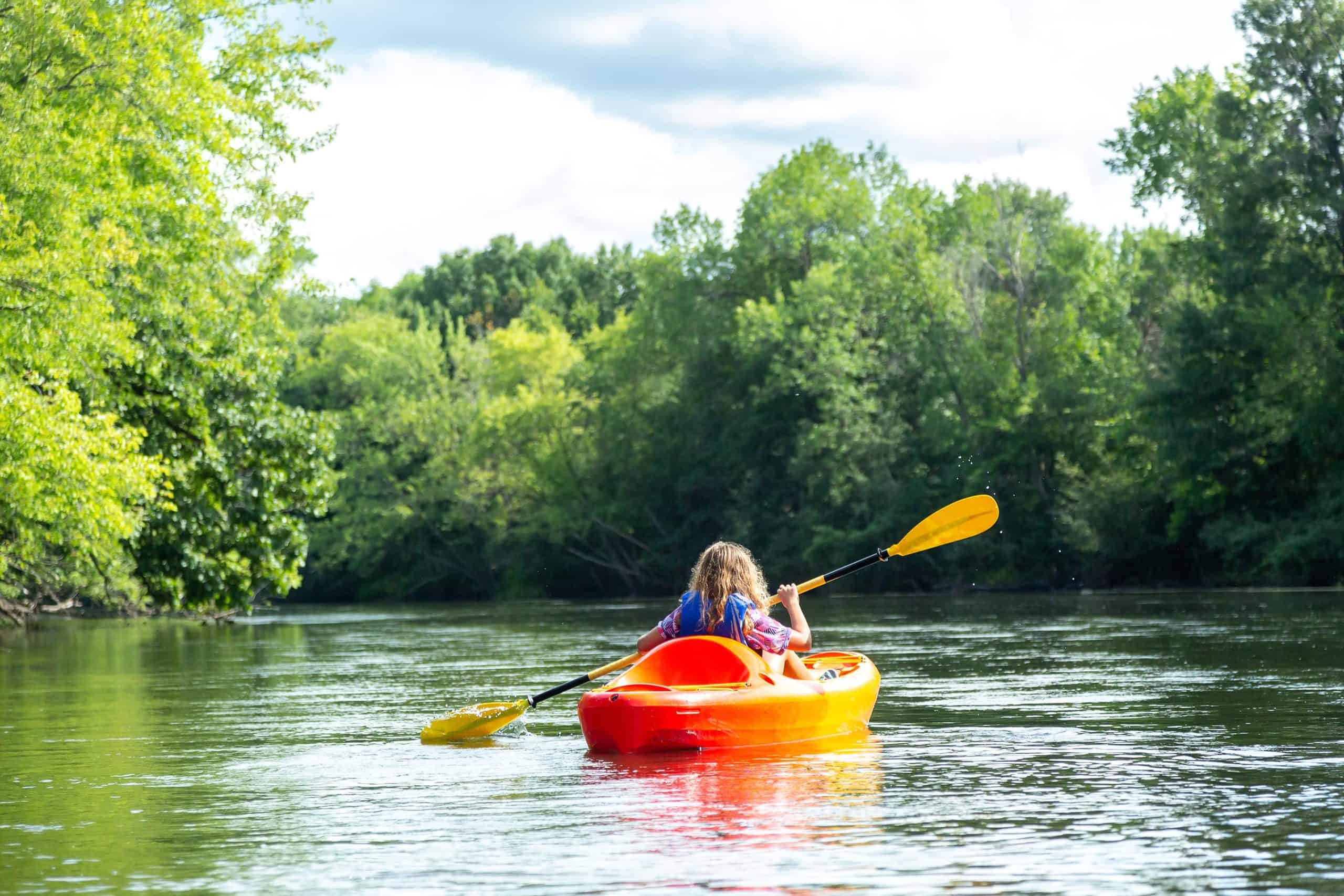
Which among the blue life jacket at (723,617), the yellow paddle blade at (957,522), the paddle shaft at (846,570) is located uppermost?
the yellow paddle blade at (957,522)

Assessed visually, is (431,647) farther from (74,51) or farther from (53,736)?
(53,736)

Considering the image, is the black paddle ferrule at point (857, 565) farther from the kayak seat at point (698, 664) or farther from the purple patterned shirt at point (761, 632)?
the kayak seat at point (698, 664)

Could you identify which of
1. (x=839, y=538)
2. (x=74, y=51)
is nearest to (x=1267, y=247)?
(x=839, y=538)

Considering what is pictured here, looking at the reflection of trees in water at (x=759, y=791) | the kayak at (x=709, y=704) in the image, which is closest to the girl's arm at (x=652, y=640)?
the kayak at (x=709, y=704)

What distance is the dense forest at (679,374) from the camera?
18.2 metres

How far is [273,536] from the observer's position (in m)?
22.0

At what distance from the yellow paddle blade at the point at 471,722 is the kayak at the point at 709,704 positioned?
1.15 metres

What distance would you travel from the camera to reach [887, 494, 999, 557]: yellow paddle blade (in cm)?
1312

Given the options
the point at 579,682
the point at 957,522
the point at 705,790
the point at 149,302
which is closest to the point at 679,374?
the point at 149,302

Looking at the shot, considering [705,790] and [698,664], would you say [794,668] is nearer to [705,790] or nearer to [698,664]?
[698,664]

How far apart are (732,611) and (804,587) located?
1.71 m

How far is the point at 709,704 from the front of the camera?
374 inches

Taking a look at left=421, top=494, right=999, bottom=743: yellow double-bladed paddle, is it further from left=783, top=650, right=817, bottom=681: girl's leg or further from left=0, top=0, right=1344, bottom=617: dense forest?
left=0, top=0, right=1344, bottom=617: dense forest

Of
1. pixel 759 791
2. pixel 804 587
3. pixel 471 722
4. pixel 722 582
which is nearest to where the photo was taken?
pixel 759 791
